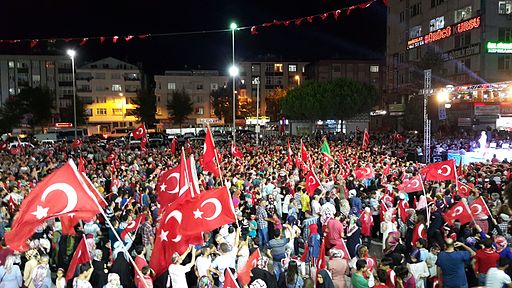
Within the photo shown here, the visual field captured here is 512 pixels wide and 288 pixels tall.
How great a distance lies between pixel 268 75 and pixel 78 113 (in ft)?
114

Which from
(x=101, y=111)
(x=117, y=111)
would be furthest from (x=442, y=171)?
(x=101, y=111)

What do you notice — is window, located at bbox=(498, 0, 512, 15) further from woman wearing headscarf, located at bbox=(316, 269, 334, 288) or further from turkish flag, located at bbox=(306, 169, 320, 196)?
woman wearing headscarf, located at bbox=(316, 269, 334, 288)

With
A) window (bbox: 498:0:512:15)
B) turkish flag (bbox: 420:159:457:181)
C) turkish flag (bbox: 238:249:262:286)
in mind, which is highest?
window (bbox: 498:0:512:15)

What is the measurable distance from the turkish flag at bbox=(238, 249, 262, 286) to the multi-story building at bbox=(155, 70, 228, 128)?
75814 millimetres

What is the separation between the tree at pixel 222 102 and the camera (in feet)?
262

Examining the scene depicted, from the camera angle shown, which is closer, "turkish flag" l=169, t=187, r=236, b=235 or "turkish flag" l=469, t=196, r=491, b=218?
"turkish flag" l=169, t=187, r=236, b=235

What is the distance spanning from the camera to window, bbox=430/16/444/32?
51625 mm

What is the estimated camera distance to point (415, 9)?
57.8 m

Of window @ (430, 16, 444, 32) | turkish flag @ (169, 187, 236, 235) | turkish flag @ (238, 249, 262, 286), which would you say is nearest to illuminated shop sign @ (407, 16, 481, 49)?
window @ (430, 16, 444, 32)

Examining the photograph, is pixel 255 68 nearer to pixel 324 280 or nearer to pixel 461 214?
pixel 461 214

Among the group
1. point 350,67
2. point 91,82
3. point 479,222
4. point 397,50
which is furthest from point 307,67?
point 479,222

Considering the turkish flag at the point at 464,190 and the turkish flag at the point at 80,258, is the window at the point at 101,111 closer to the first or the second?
the turkish flag at the point at 464,190

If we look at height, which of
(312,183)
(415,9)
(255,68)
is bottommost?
(312,183)

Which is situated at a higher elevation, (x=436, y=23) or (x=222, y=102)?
(x=436, y=23)
